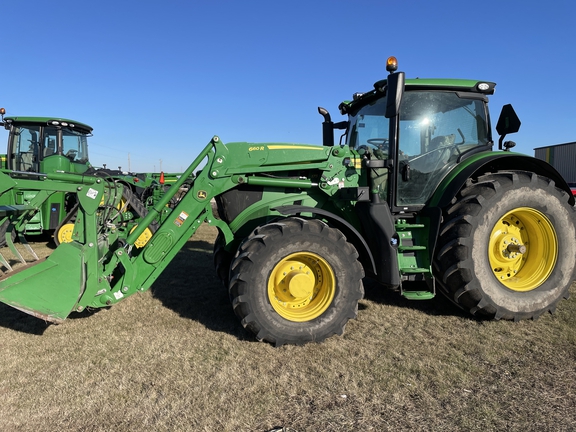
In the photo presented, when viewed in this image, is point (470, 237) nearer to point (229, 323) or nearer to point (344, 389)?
point (344, 389)

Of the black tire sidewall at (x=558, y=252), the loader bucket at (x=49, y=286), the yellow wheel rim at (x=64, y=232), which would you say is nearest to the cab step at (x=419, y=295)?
the black tire sidewall at (x=558, y=252)

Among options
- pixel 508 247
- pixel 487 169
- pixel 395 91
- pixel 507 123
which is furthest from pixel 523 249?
pixel 395 91

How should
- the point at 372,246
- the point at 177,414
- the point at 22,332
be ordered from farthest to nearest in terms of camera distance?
the point at 372,246 → the point at 22,332 → the point at 177,414

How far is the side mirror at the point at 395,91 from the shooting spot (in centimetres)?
367

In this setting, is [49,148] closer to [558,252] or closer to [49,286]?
[49,286]

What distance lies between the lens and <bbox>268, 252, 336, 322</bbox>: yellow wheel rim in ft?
12.5

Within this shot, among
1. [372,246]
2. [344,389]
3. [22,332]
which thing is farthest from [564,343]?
[22,332]

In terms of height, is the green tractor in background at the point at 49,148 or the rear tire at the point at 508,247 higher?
the green tractor in background at the point at 49,148

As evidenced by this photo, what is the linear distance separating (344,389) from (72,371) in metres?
2.10

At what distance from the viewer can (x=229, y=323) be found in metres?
4.21

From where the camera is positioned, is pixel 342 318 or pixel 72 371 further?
pixel 342 318

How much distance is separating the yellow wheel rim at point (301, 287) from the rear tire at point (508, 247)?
121 cm

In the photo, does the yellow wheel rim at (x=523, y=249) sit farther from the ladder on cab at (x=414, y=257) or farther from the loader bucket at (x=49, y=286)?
the loader bucket at (x=49, y=286)

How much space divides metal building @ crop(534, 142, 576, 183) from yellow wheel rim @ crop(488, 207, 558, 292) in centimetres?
2301
